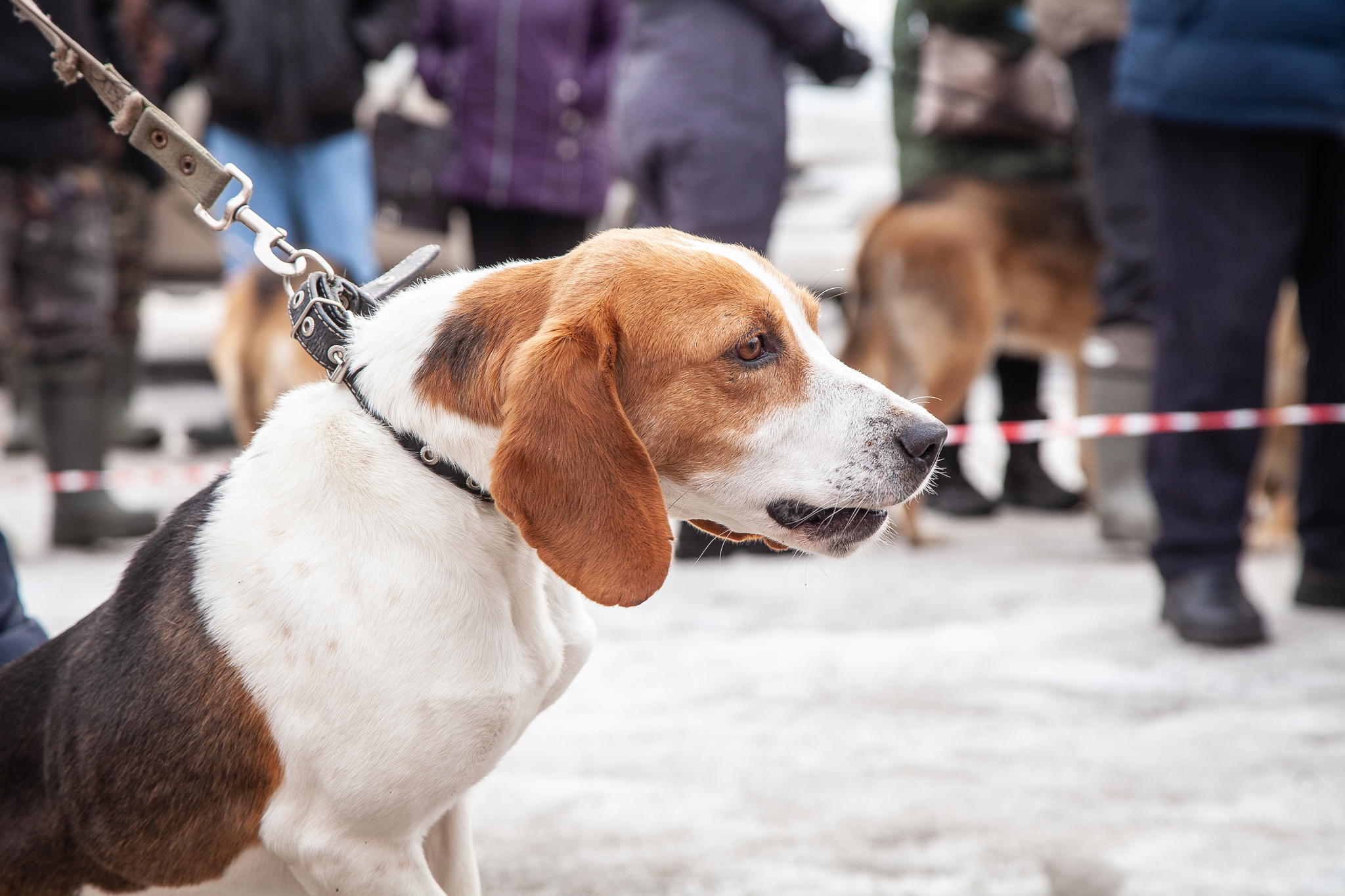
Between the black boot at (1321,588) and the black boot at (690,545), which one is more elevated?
the black boot at (1321,588)

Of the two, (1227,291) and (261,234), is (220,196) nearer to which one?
(261,234)

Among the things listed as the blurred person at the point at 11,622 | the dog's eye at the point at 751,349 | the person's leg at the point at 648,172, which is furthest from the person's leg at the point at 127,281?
the dog's eye at the point at 751,349

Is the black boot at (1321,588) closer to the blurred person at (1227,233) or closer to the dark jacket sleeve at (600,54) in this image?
the blurred person at (1227,233)

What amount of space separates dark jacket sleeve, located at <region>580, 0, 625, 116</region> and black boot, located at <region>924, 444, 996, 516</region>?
6.90ft

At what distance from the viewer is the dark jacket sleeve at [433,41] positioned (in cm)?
470

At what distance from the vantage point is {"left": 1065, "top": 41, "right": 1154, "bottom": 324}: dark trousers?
14.0 ft

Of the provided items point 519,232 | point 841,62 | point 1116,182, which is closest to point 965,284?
point 1116,182

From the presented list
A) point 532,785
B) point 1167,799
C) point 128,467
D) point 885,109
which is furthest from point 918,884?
point 885,109

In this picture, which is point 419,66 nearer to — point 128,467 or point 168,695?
point 128,467

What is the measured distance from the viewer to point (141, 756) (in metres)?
1.50

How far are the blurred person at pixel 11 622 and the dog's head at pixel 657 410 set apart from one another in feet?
3.47

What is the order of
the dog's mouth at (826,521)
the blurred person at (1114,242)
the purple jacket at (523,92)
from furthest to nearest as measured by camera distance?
the purple jacket at (523,92) → the blurred person at (1114,242) → the dog's mouth at (826,521)

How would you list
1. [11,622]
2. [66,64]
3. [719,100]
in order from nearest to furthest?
[66,64] → [11,622] → [719,100]

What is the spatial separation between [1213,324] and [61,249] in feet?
12.4
